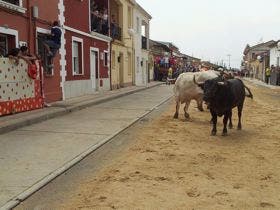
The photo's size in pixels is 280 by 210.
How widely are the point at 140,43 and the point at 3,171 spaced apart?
3588cm

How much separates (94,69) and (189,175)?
19.7m

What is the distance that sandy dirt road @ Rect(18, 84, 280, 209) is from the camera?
612cm

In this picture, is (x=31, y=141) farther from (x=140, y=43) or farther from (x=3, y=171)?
(x=140, y=43)

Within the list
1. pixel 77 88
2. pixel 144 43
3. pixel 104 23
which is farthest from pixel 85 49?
pixel 144 43

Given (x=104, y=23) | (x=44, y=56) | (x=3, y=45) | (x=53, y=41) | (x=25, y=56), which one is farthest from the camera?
(x=104, y=23)

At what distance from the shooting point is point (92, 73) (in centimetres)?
2614

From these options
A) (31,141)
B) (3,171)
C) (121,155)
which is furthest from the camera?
(31,141)

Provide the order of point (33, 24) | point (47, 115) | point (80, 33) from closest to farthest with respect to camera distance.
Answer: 1. point (47, 115)
2. point (33, 24)
3. point (80, 33)

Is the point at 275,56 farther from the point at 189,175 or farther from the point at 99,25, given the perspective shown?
the point at 189,175

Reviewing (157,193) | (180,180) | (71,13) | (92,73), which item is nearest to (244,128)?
(180,180)

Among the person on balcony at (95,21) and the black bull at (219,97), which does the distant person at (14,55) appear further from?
the person on balcony at (95,21)

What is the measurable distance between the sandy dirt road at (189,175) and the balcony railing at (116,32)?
20447 millimetres

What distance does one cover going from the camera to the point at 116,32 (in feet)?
109

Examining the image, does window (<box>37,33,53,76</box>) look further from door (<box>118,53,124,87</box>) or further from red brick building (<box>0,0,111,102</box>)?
door (<box>118,53,124,87</box>)
